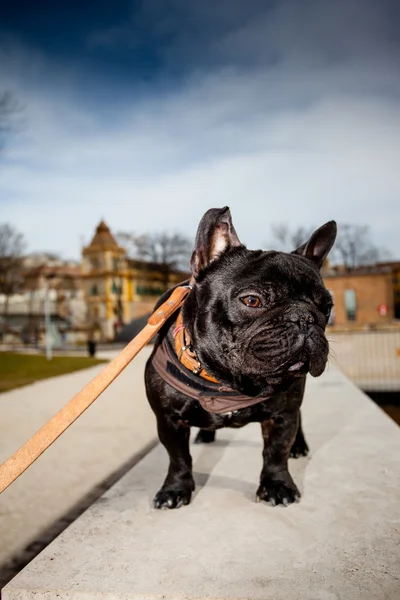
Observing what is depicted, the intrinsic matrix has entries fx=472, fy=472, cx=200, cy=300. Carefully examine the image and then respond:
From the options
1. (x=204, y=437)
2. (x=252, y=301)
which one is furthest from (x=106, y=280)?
(x=252, y=301)

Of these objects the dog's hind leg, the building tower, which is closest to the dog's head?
the dog's hind leg

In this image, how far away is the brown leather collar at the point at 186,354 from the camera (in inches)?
90.8

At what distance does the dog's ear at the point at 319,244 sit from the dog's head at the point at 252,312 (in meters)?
0.14

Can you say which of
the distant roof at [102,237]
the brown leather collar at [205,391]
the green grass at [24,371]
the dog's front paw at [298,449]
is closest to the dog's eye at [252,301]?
the brown leather collar at [205,391]

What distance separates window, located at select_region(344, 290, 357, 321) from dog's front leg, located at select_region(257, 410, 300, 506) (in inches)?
1320

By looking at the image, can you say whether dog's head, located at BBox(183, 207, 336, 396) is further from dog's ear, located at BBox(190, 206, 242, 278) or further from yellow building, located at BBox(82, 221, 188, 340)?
yellow building, located at BBox(82, 221, 188, 340)

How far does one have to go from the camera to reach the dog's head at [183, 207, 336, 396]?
1919mm

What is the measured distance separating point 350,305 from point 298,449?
32.9 metres

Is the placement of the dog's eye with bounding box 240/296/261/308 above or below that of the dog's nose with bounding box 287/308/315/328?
above

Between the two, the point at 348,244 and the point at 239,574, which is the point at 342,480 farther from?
the point at 348,244

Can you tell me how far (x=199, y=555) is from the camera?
2.12 m

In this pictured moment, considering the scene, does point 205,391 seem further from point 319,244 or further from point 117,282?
point 117,282

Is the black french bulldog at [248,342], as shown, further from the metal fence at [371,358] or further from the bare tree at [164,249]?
the bare tree at [164,249]

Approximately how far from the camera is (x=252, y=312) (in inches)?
80.0
